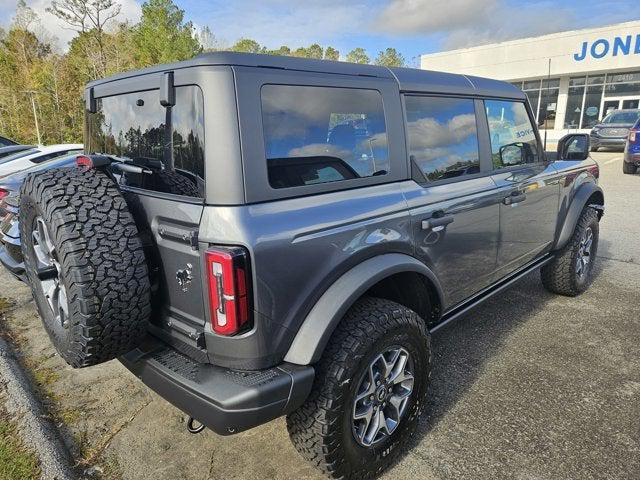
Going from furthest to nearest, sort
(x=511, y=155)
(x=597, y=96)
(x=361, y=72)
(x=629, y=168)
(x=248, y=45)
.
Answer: (x=248, y=45), (x=597, y=96), (x=629, y=168), (x=511, y=155), (x=361, y=72)

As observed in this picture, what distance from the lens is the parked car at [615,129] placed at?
632 inches

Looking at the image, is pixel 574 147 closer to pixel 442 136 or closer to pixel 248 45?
pixel 442 136

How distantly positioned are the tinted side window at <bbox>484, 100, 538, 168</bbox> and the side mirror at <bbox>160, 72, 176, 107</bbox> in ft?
7.34

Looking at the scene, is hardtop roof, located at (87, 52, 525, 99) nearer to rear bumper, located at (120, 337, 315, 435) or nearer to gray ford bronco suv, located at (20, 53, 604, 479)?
gray ford bronco suv, located at (20, 53, 604, 479)

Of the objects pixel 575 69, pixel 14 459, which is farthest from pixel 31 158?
pixel 575 69

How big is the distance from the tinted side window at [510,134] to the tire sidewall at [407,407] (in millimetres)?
1581

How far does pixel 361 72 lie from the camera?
229cm

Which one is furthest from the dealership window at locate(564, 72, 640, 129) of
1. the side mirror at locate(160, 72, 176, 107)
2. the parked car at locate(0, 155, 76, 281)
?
the side mirror at locate(160, 72, 176, 107)

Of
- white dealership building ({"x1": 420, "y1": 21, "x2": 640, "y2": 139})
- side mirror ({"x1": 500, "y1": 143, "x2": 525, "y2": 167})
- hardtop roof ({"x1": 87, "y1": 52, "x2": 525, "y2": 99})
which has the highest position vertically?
white dealership building ({"x1": 420, "y1": 21, "x2": 640, "y2": 139})

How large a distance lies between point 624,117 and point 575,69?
9513 millimetres

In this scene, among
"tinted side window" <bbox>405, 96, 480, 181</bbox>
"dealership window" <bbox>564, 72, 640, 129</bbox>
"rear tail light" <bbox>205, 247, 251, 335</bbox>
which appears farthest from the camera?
"dealership window" <bbox>564, 72, 640, 129</bbox>

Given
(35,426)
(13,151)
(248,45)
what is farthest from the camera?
(248,45)

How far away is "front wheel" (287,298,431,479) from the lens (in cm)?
197

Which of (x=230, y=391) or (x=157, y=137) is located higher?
(x=157, y=137)
